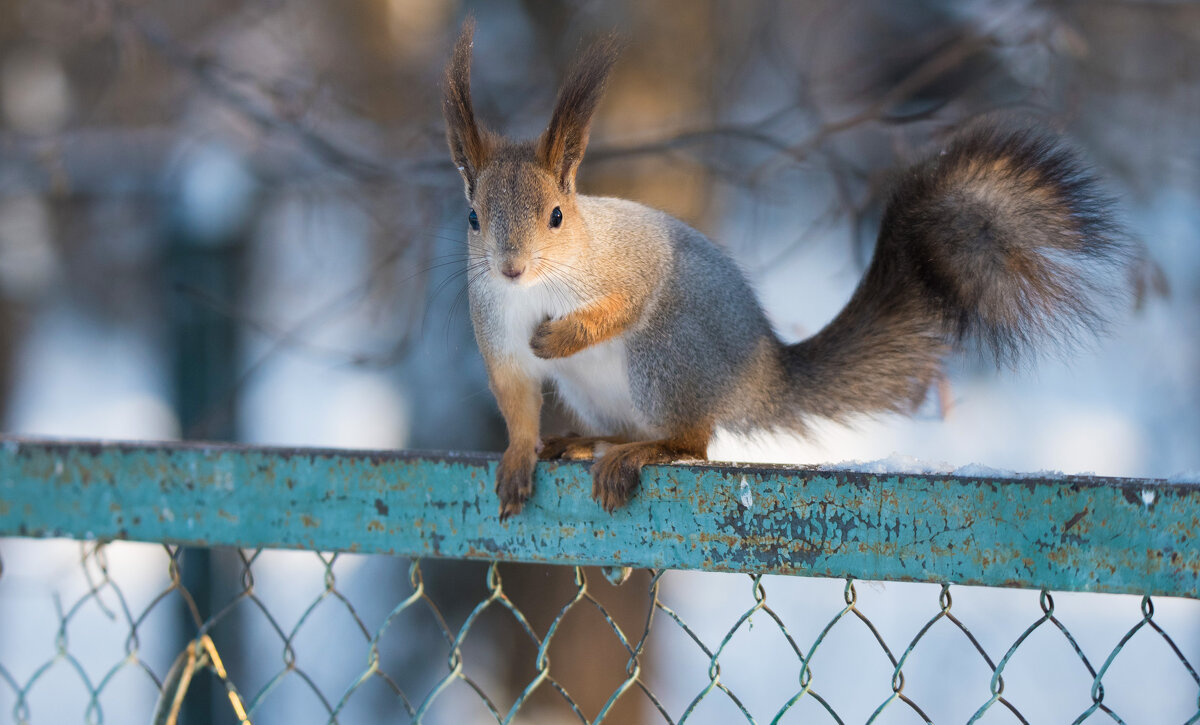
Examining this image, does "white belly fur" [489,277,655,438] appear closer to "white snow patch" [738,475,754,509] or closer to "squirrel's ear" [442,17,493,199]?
"squirrel's ear" [442,17,493,199]

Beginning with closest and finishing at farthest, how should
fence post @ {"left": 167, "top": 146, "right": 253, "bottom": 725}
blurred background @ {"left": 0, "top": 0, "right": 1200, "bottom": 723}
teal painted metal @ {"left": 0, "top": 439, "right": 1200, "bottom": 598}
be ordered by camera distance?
teal painted metal @ {"left": 0, "top": 439, "right": 1200, "bottom": 598} → blurred background @ {"left": 0, "top": 0, "right": 1200, "bottom": 723} → fence post @ {"left": 167, "top": 146, "right": 253, "bottom": 725}

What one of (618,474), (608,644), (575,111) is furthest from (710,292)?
(608,644)

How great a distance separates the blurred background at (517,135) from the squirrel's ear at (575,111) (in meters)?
0.39

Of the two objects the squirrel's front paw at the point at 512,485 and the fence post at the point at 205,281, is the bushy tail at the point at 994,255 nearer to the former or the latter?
the squirrel's front paw at the point at 512,485

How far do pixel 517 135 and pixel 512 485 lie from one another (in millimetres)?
1254

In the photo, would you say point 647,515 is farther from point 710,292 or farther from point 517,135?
point 517,135

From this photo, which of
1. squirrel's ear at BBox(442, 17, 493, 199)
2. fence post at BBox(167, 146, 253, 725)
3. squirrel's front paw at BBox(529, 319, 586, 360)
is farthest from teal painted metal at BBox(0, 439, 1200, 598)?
fence post at BBox(167, 146, 253, 725)

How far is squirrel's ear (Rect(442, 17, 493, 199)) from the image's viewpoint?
3.45ft

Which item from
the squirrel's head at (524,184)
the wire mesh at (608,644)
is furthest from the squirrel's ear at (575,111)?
the wire mesh at (608,644)

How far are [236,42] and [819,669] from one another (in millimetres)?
2172

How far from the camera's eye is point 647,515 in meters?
0.88

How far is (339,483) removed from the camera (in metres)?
0.95

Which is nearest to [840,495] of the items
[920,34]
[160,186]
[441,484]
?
[441,484]

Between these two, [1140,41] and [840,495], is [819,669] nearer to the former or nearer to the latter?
[1140,41]
